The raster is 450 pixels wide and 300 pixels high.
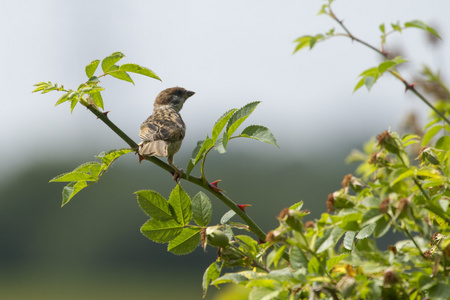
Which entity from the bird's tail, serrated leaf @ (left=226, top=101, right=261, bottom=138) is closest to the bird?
the bird's tail

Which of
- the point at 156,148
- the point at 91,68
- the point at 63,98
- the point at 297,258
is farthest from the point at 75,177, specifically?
the point at 156,148

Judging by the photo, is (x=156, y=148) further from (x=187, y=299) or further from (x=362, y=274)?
(x=187, y=299)

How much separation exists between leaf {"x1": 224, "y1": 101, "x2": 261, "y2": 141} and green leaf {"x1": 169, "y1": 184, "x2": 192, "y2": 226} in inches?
9.4

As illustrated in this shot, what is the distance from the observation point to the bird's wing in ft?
14.9

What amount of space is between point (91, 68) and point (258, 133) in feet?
2.27

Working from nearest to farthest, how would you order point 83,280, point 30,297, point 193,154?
point 193,154, point 30,297, point 83,280

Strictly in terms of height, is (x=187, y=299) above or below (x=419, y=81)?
below

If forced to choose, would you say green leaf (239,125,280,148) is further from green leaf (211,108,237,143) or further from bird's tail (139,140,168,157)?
bird's tail (139,140,168,157)

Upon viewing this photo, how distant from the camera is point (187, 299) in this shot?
4672 centimetres

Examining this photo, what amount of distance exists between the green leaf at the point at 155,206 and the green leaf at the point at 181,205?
20 mm

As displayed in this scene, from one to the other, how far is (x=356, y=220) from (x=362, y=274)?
12 centimetres

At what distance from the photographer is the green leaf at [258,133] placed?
1.97m

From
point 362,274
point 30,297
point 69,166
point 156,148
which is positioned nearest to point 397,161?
point 362,274

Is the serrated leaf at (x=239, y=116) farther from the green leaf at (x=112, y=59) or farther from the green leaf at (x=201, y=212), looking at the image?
the green leaf at (x=112, y=59)
